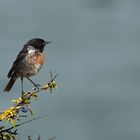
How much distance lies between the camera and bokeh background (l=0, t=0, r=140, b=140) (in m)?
36.4

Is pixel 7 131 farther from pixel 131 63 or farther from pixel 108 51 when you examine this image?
pixel 108 51

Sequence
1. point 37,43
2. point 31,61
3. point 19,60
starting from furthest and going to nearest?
point 31,61, point 19,60, point 37,43

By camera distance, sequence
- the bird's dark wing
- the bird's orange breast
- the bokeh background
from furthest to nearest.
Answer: the bokeh background
the bird's orange breast
the bird's dark wing

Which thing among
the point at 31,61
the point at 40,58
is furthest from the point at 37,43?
the point at 31,61

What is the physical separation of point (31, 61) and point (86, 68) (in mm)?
35449

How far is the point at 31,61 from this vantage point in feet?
32.4

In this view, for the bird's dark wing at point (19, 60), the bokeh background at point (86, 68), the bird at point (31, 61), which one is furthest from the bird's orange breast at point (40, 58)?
the bokeh background at point (86, 68)

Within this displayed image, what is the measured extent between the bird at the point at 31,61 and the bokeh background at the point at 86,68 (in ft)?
54.7

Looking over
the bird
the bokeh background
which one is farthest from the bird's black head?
the bokeh background

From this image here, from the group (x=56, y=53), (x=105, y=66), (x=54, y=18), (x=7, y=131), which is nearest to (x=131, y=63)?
→ (x=105, y=66)

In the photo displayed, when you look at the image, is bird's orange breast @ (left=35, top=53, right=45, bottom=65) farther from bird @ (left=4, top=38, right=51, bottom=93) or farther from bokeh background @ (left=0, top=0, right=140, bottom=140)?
bokeh background @ (left=0, top=0, right=140, bottom=140)

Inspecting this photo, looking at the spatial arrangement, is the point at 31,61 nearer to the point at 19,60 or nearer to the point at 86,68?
the point at 19,60

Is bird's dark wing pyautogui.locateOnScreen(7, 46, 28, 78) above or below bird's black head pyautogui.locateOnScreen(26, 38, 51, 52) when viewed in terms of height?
below

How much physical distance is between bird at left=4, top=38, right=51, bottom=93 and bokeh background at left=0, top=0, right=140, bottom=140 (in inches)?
657
